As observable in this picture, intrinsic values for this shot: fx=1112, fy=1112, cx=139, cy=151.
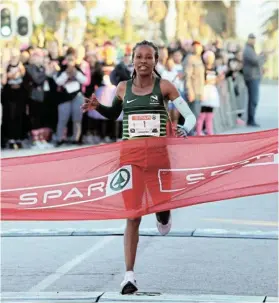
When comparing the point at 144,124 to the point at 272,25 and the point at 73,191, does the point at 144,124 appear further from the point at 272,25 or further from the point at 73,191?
the point at 272,25

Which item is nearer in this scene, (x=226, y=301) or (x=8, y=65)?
(x=226, y=301)

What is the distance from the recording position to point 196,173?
818 cm

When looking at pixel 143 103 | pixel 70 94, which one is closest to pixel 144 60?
pixel 143 103

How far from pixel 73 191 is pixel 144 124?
80 cm

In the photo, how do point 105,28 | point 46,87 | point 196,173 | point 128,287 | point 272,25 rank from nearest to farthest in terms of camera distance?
A: point 128,287 < point 196,173 < point 46,87 < point 272,25 < point 105,28

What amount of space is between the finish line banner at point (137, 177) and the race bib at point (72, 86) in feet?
40.7

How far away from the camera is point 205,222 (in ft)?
37.9

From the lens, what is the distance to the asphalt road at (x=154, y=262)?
8102mm

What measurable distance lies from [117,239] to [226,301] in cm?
332

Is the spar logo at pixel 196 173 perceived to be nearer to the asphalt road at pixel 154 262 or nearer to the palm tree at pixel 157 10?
the asphalt road at pixel 154 262

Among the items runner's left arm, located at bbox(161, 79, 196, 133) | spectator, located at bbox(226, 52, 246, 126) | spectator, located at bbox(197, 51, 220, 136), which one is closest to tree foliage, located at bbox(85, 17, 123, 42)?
spectator, located at bbox(226, 52, 246, 126)

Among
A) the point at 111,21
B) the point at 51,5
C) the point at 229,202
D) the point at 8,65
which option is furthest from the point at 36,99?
the point at 111,21

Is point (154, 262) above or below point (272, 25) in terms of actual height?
below

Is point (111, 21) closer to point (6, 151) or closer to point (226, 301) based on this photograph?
point (6, 151)
